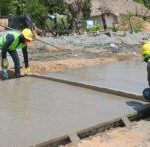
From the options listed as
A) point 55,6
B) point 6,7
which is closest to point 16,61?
point 6,7

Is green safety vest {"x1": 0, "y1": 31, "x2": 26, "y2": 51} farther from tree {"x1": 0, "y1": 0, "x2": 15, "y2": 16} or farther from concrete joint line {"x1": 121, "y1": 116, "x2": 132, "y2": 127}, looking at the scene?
tree {"x1": 0, "y1": 0, "x2": 15, "y2": 16}

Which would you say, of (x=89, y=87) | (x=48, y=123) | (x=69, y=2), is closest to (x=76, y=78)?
(x=89, y=87)

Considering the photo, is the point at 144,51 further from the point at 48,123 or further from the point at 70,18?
the point at 70,18

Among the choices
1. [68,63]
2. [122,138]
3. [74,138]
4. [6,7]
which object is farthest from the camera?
[6,7]

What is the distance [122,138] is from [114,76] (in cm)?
500

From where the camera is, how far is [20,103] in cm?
877

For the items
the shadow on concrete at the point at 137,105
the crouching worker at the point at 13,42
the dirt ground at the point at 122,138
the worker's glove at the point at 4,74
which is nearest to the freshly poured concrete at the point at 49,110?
the shadow on concrete at the point at 137,105

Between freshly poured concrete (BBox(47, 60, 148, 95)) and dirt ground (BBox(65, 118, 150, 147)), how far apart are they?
2.03 meters

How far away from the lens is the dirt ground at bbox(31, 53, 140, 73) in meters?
13.0

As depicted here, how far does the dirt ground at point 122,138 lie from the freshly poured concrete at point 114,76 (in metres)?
2.03

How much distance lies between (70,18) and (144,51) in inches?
902

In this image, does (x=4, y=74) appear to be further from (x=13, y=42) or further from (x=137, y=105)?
(x=137, y=105)

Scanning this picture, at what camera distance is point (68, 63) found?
550 inches

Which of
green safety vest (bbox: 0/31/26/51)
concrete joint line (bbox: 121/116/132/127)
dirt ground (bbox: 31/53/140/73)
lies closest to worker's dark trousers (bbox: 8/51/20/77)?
green safety vest (bbox: 0/31/26/51)
